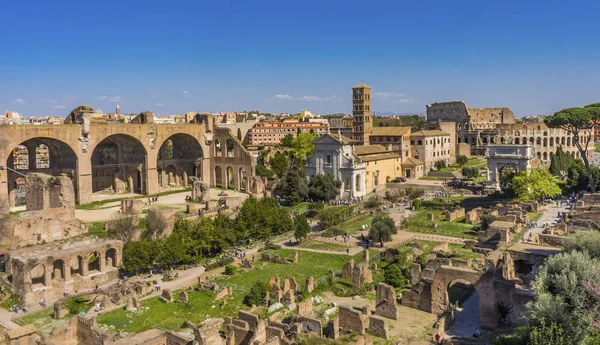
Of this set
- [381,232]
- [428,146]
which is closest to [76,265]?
[381,232]

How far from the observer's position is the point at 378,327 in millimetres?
19906

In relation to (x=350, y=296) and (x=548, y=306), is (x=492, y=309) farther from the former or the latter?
(x=350, y=296)

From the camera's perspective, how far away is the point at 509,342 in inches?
660

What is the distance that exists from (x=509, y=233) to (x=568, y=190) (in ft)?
68.6

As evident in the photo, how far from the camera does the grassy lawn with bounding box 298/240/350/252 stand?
3469 cm

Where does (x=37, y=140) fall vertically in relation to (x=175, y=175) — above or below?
above

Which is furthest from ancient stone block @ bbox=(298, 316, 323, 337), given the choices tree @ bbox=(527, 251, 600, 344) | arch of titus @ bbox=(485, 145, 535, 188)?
arch of titus @ bbox=(485, 145, 535, 188)

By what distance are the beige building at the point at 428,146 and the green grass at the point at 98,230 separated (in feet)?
144

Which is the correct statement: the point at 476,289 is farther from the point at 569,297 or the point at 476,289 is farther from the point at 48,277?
the point at 48,277

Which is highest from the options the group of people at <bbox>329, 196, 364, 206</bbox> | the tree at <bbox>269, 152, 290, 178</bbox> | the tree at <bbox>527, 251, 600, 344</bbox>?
the tree at <bbox>269, 152, 290, 178</bbox>

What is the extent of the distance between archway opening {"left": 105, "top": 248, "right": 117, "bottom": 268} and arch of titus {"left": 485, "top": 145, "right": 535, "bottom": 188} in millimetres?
40149

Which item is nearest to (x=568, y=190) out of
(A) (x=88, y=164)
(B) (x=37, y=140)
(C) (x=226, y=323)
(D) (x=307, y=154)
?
(D) (x=307, y=154)

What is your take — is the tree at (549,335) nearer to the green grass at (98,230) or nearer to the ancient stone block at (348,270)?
the ancient stone block at (348,270)

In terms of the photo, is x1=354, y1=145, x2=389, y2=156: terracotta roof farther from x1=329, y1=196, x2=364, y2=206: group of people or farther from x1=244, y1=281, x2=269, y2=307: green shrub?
x1=244, y1=281, x2=269, y2=307: green shrub
